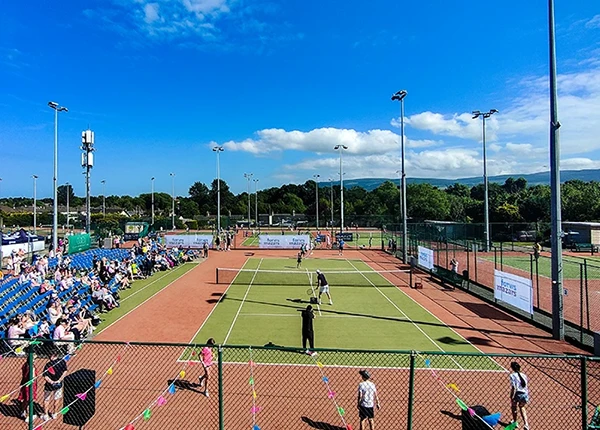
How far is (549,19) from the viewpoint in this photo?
48.9ft

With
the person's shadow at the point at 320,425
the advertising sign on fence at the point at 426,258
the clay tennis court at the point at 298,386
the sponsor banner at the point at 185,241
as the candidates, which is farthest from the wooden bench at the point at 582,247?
the person's shadow at the point at 320,425

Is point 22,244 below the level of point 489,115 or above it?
below

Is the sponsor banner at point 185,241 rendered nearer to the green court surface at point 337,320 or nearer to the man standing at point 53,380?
the green court surface at point 337,320

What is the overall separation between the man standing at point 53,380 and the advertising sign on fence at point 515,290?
55.1ft

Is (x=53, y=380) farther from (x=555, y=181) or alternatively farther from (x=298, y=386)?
(x=555, y=181)

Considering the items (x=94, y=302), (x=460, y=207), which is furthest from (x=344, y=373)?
(x=460, y=207)

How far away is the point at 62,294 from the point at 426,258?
76.9ft

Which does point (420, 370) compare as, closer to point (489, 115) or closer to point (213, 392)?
point (213, 392)

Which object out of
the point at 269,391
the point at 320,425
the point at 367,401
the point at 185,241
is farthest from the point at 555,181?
the point at 185,241

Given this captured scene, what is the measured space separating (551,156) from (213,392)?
1349cm

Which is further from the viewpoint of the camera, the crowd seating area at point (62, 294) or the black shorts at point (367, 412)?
the crowd seating area at point (62, 294)

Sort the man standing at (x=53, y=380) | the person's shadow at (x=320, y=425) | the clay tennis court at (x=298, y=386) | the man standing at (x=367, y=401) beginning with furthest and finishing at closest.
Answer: the clay tennis court at (x=298, y=386)
the person's shadow at (x=320, y=425)
the man standing at (x=53, y=380)
the man standing at (x=367, y=401)

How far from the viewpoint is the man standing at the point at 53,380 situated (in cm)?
861

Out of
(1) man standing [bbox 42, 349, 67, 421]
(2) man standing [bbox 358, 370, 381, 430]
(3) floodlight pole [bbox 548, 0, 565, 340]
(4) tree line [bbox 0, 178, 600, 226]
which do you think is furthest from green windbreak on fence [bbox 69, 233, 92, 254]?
(4) tree line [bbox 0, 178, 600, 226]
